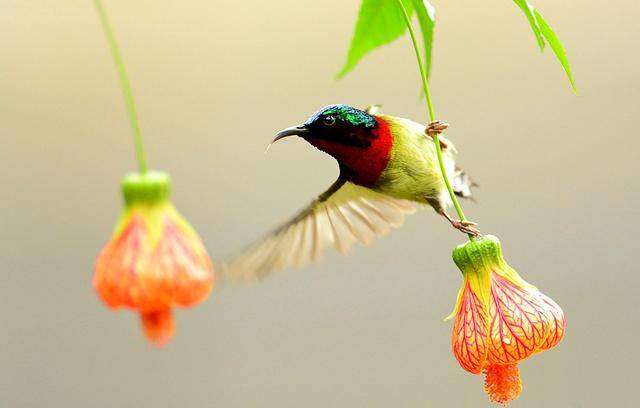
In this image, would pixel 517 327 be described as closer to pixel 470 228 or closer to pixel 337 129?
pixel 470 228

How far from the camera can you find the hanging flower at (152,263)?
70 centimetres

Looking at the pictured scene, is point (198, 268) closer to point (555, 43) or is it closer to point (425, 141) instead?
point (555, 43)

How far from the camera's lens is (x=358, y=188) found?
1423mm

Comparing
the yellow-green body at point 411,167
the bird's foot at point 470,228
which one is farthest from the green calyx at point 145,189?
the yellow-green body at point 411,167

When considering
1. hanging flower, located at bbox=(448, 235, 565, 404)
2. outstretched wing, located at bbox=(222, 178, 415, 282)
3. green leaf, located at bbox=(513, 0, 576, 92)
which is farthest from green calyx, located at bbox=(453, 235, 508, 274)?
outstretched wing, located at bbox=(222, 178, 415, 282)

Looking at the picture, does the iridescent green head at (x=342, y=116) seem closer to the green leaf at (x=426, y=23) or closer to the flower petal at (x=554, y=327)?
the green leaf at (x=426, y=23)

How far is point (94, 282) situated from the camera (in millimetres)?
734

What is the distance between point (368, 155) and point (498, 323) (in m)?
0.38

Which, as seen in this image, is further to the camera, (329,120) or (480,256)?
(329,120)

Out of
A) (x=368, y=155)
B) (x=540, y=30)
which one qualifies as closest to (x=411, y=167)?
(x=368, y=155)

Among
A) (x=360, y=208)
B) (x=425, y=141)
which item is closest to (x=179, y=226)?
(x=425, y=141)

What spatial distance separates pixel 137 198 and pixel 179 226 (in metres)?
0.05

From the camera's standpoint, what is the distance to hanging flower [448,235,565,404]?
91cm

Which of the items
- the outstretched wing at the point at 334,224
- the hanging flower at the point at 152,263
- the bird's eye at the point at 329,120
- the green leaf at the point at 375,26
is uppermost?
the green leaf at the point at 375,26
